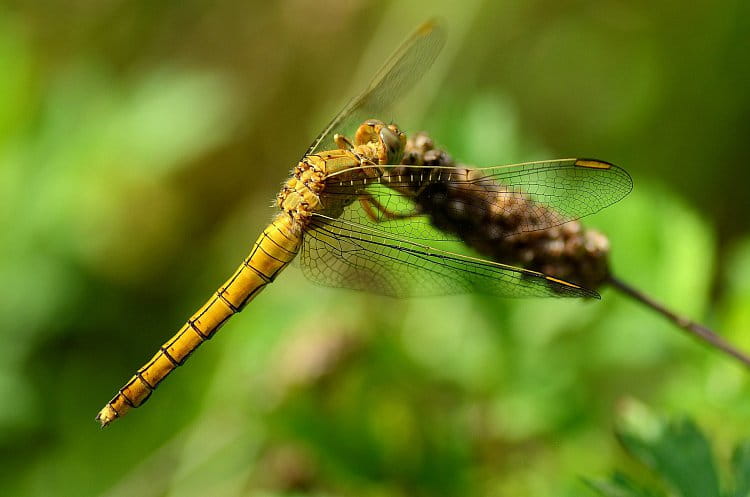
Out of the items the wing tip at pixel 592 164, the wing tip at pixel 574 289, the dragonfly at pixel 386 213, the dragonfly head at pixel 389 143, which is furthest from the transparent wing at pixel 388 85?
the wing tip at pixel 574 289

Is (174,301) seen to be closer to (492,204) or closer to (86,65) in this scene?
(86,65)

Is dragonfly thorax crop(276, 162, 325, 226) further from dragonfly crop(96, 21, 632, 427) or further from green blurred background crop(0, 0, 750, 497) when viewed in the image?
green blurred background crop(0, 0, 750, 497)

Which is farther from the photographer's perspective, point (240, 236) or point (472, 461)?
point (240, 236)

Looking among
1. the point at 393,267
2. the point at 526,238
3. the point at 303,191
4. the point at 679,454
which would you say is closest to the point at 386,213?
the point at 393,267

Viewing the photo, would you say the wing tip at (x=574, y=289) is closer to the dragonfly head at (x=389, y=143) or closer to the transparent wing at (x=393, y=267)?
the transparent wing at (x=393, y=267)

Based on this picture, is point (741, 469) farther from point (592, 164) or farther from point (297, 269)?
point (297, 269)

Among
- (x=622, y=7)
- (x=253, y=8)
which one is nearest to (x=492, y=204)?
(x=622, y=7)

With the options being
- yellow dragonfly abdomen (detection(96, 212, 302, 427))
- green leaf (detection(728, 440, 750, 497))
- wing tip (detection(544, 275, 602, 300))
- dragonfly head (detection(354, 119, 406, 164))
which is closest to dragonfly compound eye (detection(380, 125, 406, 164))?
dragonfly head (detection(354, 119, 406, 164))
